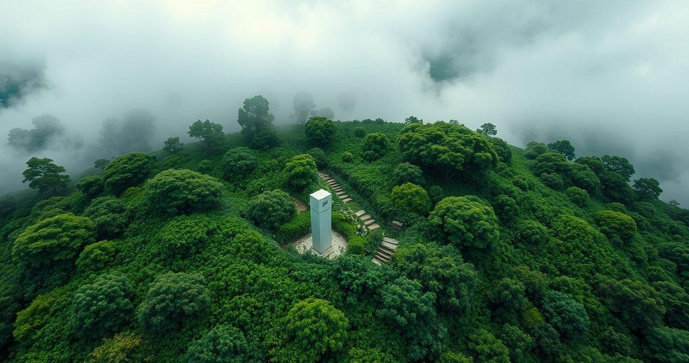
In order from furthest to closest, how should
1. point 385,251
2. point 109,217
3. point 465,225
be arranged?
1. point 385,251
2. point 109,217
3. point 465,225

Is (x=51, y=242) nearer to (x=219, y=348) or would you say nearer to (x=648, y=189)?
(x=219, y=348)

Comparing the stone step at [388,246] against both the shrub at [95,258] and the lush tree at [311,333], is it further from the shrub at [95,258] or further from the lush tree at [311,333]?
the shrub at [95,258]

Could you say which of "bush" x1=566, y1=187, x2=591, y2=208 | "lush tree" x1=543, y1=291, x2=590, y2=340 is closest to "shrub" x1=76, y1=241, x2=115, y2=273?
"lush tree" x1=543, y1=291, x2=590, y2=340

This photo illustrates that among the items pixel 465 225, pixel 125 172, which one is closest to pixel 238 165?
pixel 125 172

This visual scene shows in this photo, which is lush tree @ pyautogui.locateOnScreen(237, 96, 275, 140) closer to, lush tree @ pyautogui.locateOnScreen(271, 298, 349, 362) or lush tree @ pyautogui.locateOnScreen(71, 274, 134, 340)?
lush tree @ pyautogui.locateOnScreen(71, 274, 134, 340)

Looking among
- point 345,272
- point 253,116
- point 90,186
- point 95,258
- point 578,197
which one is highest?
point 253,116
